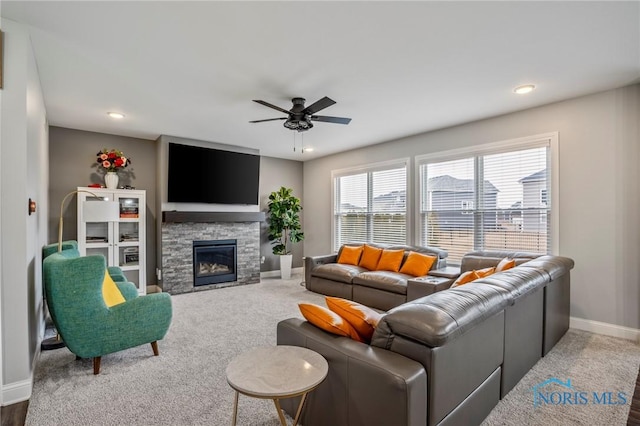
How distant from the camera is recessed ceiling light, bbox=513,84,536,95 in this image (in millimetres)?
3330

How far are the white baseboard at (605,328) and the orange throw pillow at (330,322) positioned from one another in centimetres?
328

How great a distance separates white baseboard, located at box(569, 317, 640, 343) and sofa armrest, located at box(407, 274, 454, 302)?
4.52 feet

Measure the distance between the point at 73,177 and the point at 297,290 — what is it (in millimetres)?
3857

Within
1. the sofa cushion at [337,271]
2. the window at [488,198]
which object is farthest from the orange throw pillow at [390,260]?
the window at [488,198]

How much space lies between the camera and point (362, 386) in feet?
4.73

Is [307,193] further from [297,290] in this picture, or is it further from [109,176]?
[109,176]

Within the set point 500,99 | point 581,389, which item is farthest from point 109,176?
point 581,389

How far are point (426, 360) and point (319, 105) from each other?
2569mm

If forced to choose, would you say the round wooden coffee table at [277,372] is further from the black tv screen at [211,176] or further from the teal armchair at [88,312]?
the black tv screen at [211,176]

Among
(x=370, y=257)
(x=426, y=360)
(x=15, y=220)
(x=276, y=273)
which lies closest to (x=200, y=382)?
(x=15, y=220)

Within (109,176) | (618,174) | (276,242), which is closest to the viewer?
(618,174)

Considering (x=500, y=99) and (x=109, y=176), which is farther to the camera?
(x=109, y=176)

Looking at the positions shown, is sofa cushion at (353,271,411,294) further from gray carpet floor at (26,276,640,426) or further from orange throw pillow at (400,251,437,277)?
gray carpet floor at (26,276,640,426)

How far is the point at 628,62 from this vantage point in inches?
112
